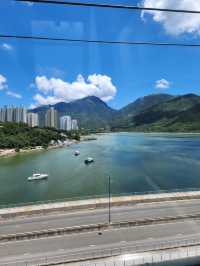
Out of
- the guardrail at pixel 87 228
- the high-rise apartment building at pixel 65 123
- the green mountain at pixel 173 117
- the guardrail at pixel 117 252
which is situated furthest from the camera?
the high-rise apartment building at pixel 65 123

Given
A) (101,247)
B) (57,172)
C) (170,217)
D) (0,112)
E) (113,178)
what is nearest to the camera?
(101,247)

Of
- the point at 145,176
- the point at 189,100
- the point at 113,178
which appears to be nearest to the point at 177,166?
the point at 145,176

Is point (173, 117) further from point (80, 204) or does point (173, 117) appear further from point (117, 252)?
point (117, 252)

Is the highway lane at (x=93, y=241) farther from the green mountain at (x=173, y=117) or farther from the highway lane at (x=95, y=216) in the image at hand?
the green mountain at (x=173, y=117)

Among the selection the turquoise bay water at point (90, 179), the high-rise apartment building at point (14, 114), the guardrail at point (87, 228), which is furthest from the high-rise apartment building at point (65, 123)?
the guardrail at point (87, 228)

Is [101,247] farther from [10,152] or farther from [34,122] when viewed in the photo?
[34,122]

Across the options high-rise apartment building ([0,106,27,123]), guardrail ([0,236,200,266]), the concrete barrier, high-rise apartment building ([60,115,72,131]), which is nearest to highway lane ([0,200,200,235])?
the concrete barrier

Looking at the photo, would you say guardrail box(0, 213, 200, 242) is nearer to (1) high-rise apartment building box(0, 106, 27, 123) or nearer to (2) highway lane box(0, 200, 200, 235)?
(2) highway lane box(0, 200, 200, 235)
